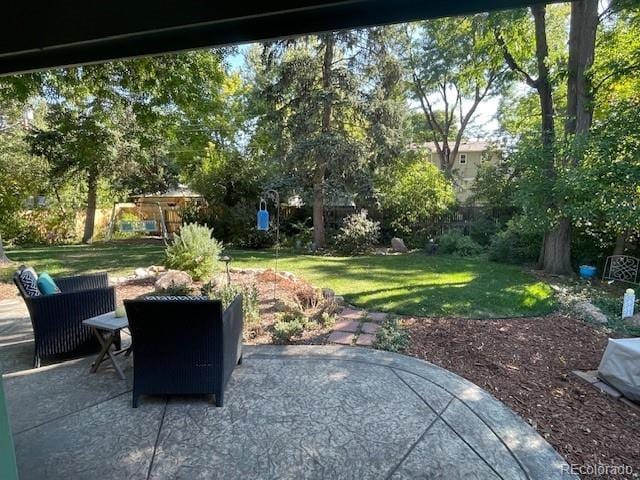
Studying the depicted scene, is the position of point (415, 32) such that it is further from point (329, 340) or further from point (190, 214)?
point (329, 340)

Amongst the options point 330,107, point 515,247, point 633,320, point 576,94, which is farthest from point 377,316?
point 330,107

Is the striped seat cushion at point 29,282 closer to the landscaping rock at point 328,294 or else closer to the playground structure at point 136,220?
the landscaping rock at point 328,294

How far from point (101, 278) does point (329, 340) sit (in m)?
2.76

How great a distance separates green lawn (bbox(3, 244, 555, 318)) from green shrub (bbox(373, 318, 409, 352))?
830 mm

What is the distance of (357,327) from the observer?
437cm

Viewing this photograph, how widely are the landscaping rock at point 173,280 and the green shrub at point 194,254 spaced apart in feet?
0.69

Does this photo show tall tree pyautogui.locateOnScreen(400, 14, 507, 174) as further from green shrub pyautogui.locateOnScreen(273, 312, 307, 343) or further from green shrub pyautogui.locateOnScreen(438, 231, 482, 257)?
green shrub pyautogui.locateOnScreen(273, 312, 307, 343)

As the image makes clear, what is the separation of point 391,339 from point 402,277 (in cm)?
346

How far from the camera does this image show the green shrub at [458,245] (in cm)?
1046

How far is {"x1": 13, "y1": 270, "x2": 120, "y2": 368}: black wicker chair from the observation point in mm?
3311

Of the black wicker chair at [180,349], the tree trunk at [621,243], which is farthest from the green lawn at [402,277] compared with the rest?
the black wicker chair at [180,349]

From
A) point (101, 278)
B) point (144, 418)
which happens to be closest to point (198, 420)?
point (144, 418)

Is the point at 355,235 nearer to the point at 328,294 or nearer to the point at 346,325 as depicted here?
the point at 328,294

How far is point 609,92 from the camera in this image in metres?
7.37
